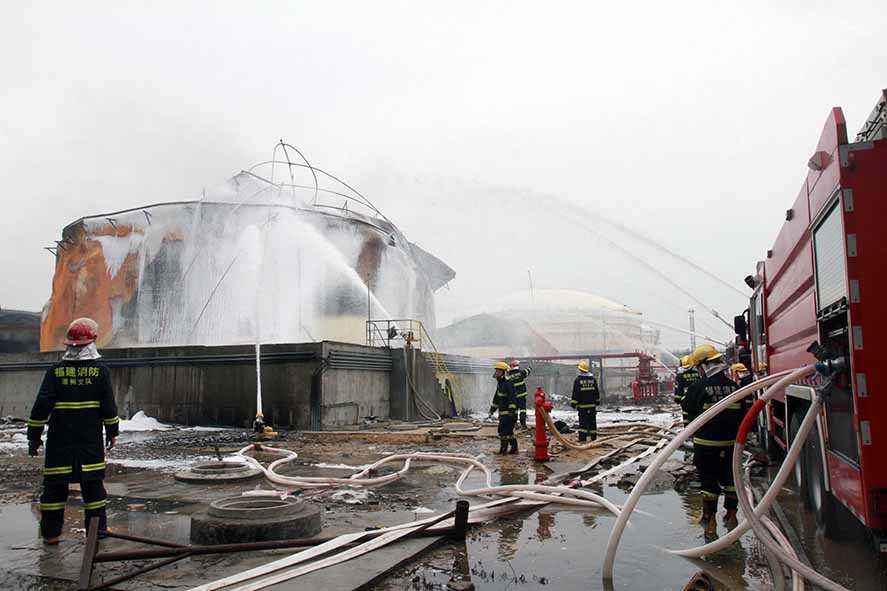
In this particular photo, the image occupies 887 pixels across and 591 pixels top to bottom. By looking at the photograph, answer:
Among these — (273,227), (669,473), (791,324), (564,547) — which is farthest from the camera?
(273,227)

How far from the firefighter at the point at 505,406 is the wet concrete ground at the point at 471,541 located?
142cm

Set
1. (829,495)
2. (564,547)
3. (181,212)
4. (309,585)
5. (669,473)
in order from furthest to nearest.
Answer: (181,212)
(669,473)
(829,495)
(564,547)
(309,585)

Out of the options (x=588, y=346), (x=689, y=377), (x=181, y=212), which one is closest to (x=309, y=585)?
(x=689, y=377)

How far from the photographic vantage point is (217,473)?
328 inches

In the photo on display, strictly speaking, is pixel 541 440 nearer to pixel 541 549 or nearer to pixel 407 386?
pixel 541 549

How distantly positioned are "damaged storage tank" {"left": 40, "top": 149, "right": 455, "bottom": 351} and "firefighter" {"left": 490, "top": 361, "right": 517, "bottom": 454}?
1554 cm

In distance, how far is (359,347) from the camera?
1781cm

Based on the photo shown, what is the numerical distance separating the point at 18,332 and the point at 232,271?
2577 cm

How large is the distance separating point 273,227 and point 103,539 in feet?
72.8

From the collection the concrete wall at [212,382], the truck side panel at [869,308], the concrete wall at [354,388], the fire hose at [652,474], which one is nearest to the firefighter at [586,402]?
the concrete wall at [354,388]

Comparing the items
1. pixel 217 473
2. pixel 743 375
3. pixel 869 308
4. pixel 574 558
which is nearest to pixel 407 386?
pixel 743 375

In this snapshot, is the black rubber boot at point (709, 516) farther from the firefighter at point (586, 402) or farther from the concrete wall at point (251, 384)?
the concrete wall at point (251, 384)

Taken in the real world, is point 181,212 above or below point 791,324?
above

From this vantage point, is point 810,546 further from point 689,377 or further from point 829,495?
point 689,377
